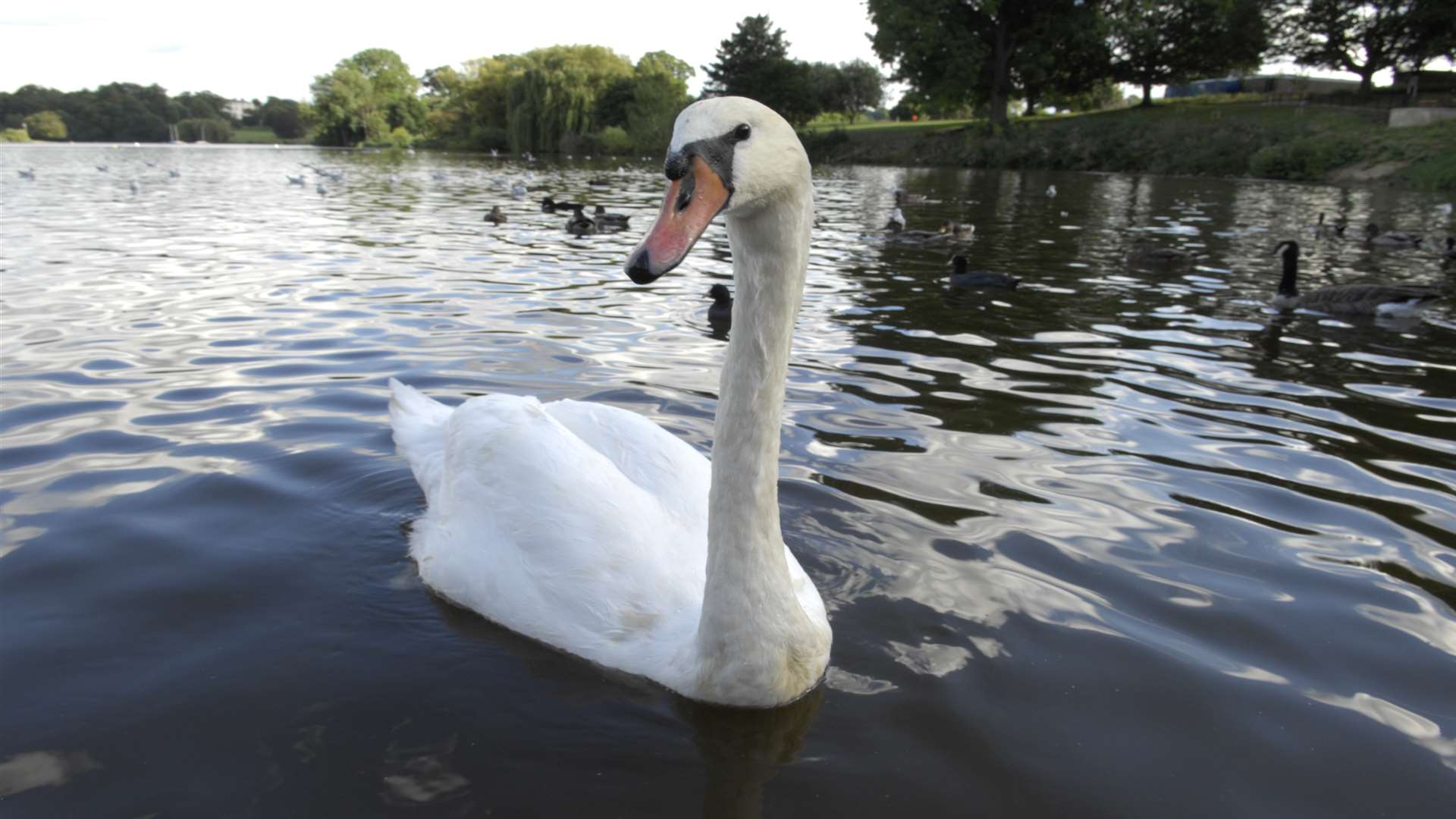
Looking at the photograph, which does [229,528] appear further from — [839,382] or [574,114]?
[574,114]

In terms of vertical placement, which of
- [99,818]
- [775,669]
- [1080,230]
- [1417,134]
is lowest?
[99,818]

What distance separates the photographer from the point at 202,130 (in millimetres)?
133000

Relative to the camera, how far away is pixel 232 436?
5.71 metres

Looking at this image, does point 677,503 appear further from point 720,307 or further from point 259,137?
point 259,137

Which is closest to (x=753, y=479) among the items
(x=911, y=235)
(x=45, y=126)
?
(x=911, y=235)

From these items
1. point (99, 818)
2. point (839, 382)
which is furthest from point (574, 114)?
point (99, 818)

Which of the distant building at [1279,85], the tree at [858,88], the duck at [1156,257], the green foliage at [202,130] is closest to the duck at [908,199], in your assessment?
the duck at [1156,257]

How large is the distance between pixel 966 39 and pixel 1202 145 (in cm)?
1830

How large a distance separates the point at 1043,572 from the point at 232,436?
4.69 metres

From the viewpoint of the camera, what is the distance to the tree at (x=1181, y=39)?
5906 cm

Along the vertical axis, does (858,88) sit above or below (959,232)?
above

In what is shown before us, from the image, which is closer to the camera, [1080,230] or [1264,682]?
[1264,682]

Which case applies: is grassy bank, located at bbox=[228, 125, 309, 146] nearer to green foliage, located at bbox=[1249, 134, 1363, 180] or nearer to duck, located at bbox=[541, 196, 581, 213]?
duck, located at bbox=[541, 196, 581, 213]

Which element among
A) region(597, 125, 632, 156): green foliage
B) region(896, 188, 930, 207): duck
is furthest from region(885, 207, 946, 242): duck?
region(597, 125, 632, 156): green foliage
